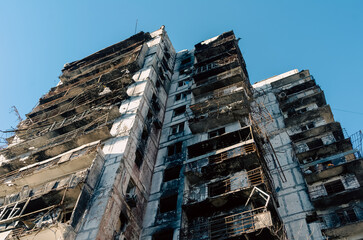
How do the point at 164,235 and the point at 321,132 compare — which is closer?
the point at 164,235

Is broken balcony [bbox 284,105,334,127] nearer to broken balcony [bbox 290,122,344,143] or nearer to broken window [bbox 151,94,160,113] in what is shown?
broken balcony [bbox 290,122,344,143]

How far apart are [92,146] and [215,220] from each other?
10.5 metres

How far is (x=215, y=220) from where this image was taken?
20.5 metres

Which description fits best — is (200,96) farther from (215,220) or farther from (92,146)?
(215,220)

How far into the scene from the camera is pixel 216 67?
1435 inches

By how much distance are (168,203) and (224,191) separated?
4330 millimetres

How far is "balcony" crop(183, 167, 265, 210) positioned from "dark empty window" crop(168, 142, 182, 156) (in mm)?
5264

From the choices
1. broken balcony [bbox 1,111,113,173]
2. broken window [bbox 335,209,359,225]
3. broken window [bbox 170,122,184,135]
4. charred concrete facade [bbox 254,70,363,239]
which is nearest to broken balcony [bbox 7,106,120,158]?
broken balcony [bbox 1,111,113,173]

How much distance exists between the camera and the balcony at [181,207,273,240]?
18172 mm

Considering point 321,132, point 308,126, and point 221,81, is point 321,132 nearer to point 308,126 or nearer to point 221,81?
point 308,126

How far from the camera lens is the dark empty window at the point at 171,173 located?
85.7 feet

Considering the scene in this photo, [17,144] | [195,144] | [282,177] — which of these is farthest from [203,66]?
[17,144]

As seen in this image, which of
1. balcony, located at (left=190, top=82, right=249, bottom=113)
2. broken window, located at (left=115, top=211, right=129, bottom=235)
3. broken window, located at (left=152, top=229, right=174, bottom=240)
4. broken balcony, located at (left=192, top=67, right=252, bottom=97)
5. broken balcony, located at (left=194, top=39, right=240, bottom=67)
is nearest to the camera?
broken window, located at (left=115, top=211, right=129, bottom=235)

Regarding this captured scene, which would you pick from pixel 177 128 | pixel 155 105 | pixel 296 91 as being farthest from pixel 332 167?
pixel 155 105
